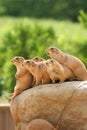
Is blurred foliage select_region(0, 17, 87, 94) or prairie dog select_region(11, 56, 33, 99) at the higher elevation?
blurred foliage select_region(0, 17, 87, 94)

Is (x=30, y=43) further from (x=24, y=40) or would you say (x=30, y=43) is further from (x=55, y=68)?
(x=55, y=68)

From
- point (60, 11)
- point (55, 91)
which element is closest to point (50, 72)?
point (55, 91)

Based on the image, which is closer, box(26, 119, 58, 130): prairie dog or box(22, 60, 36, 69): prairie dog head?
box(26, 119, 58, 130): prairie dog

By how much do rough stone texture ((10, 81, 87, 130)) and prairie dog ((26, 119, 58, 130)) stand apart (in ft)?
0.35

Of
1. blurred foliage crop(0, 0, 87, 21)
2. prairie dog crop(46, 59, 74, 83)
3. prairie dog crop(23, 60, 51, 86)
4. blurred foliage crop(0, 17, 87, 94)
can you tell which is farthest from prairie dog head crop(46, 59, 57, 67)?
blurred foliage crop(0, 0, 87, 21)

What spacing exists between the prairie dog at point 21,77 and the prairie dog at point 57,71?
0.98ft

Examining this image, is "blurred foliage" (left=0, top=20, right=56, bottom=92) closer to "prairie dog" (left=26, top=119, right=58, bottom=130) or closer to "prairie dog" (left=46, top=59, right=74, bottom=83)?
"prairie dog" (left=46, top=59, right=74, bottom=83)

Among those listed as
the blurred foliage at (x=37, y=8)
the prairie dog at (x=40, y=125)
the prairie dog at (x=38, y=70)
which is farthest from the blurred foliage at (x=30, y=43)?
the blurred foliage at (x=37, y=8)

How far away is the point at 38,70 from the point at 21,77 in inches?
9.9

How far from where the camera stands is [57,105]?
5121mm

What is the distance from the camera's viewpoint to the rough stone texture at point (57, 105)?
506 cm

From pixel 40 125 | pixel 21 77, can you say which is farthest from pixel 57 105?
pixel 21 77

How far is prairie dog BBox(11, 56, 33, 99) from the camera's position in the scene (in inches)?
214

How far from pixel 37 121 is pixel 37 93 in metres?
0.25
